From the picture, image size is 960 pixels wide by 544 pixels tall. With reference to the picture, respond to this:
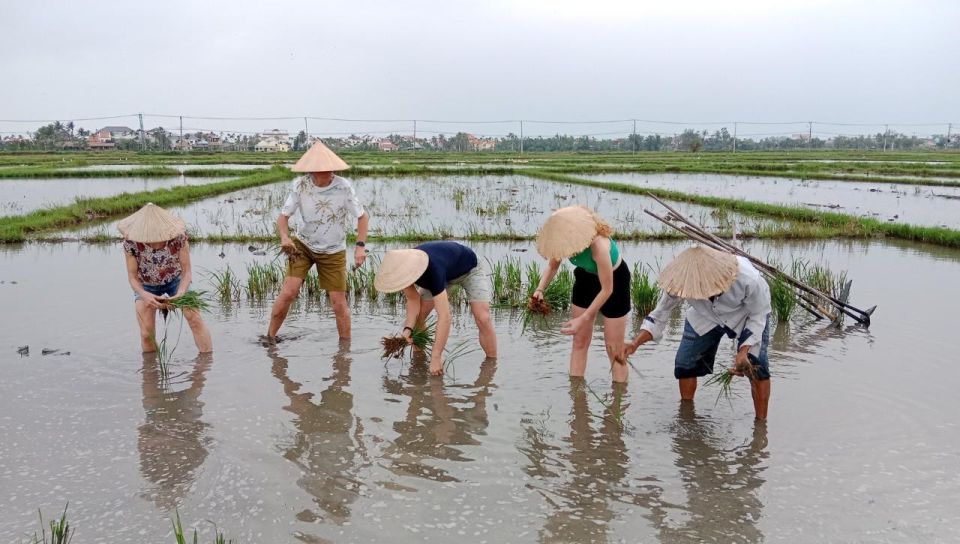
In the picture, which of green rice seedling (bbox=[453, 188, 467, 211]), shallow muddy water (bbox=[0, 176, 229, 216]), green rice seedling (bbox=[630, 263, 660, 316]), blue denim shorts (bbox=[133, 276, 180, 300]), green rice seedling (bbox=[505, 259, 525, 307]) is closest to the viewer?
blue denim shorts (bbox=[133, 276, 180, 300])

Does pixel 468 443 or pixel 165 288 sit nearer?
pixel 468 443

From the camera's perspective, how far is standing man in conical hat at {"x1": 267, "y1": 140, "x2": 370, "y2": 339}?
5.00 metres

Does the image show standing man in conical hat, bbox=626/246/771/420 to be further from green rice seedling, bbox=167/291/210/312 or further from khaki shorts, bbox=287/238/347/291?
green rice seedling, bbox=167/291/210/312

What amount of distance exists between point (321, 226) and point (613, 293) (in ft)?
6.87

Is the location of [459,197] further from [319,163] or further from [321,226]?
[319,163]

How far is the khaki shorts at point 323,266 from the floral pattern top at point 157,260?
0.73 metres

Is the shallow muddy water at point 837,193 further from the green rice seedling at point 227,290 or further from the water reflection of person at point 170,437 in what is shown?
the water reflection of person at point 170,437

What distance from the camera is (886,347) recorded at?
510cm

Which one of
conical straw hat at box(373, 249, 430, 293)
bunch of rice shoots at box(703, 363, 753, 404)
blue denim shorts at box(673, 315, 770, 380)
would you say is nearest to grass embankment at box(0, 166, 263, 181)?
conical straw hat at box(373, 249, 430, 293)

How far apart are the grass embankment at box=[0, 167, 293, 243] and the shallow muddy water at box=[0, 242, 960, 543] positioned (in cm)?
515

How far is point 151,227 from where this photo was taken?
14.8 ft

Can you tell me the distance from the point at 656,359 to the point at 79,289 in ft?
16.6

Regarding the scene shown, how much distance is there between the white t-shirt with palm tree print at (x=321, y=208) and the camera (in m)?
5.01

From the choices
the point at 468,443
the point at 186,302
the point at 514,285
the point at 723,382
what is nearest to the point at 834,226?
the point at 514,285
